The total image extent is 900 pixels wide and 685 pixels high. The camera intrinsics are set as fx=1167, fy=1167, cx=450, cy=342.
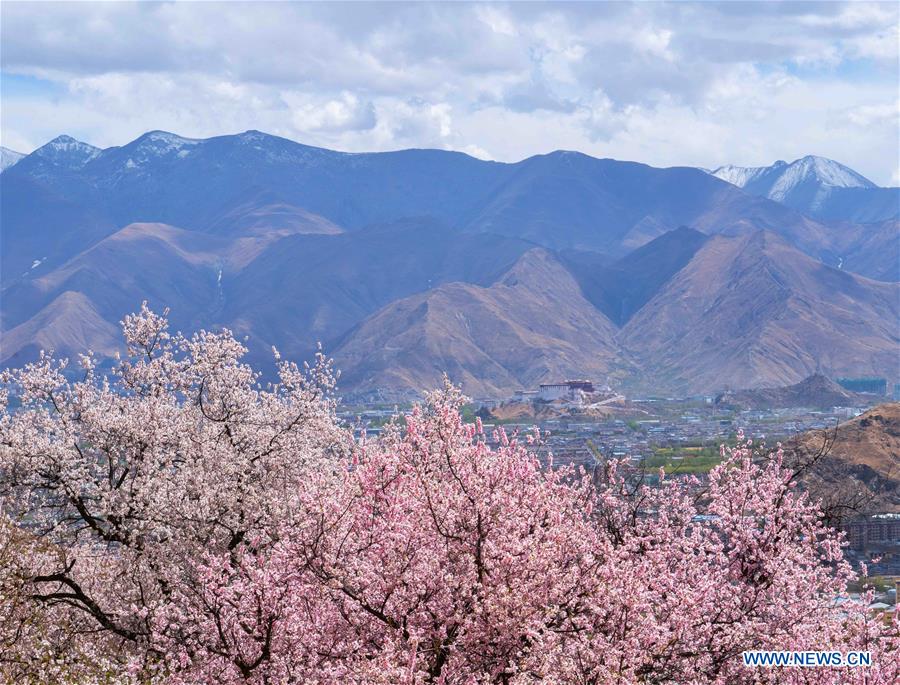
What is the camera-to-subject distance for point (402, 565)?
63.7ft

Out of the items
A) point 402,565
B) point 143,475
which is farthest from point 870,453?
point 402,565

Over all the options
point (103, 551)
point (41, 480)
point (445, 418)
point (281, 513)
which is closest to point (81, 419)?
point (41, 480)

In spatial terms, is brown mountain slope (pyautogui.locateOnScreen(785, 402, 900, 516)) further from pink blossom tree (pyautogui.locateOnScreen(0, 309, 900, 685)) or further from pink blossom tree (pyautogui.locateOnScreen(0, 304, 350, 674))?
pink blossom tree (pyautogui.locateOnScreen(0, 309, 900, 685))

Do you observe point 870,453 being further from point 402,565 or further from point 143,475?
point 402,565

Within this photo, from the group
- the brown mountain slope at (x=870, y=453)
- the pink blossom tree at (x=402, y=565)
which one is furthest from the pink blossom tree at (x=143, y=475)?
the brown mountain slope at (x=870, y=453)

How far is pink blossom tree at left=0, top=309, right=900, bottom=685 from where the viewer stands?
18.7 m

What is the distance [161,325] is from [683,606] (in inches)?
730

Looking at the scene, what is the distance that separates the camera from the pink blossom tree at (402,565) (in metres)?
18.7

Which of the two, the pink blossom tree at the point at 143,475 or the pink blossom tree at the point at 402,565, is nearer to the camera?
the pink blossom tree at the point at 402,565

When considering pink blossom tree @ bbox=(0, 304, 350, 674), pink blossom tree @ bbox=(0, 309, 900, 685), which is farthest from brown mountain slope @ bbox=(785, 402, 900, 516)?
pink blossom tree @ bbox=(0, 309, 900, 685)

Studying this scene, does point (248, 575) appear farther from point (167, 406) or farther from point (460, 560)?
point (167, 406)

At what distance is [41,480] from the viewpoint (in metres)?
27.5

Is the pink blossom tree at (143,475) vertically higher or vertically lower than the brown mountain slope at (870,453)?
higher

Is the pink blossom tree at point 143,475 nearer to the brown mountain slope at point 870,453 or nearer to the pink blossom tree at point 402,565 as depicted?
the pink blossom tree at point 402,565
